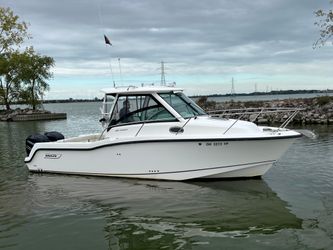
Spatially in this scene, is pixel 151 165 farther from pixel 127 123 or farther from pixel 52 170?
pixel 52 170

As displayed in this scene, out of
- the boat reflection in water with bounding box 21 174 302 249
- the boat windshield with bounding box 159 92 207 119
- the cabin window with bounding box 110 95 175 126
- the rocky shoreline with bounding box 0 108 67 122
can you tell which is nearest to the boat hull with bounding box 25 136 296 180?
the boat reflection in water with bounding box 21 174 302 249

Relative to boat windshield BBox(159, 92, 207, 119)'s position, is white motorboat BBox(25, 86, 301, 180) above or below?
below

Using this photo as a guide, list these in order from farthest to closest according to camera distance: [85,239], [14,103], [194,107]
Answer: [14,103] → [194,107] → [85,239]

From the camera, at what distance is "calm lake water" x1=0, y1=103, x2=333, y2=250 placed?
22.3ft

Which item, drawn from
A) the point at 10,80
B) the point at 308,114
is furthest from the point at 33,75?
the point at 308,114

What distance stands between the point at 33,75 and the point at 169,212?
52.6 metres

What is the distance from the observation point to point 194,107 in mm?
11633

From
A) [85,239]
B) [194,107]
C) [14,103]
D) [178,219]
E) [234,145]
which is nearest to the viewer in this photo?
[85,239]

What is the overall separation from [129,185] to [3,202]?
2.93 m

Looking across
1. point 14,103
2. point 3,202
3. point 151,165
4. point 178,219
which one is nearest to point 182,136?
point 151,165

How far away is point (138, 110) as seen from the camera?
37.6 feet

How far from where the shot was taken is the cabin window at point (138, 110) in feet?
36.4

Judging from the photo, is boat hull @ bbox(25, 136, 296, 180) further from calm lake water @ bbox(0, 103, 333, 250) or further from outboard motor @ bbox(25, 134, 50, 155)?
outboard motor @ bbox(25, 134, 50, 155)

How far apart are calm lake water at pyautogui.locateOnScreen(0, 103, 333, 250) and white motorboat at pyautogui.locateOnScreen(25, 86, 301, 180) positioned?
0.34m
